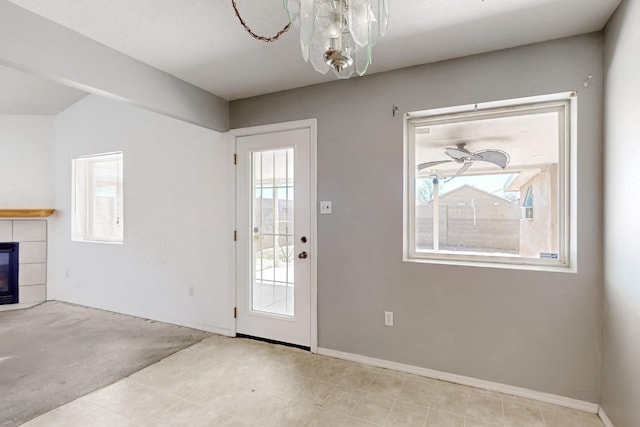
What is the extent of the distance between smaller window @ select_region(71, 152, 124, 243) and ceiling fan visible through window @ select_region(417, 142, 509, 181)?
3896 mm

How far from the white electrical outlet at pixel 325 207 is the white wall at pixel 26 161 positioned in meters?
4.24

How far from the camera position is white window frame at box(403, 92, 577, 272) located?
2.10m

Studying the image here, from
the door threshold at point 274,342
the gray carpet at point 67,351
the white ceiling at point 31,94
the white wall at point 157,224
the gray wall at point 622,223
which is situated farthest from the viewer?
the white ceiling at point 31,94

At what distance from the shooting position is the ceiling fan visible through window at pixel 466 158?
7.65 feet

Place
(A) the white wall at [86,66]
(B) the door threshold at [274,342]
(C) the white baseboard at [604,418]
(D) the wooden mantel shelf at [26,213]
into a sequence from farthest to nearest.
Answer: (D) the wooden mantel shelf at [26,213], (B) the door threshold at [274,342], (C) the white baseboard at [604,418], (A) the white wall at [86,66]

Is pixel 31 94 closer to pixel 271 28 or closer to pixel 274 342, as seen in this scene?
pixel 271 28

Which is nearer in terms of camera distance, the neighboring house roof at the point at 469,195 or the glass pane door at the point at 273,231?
the neighboring house roof at the point at 469,195

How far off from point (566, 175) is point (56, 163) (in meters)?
6.00

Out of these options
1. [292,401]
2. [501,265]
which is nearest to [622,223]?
[501,265]

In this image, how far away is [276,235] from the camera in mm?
3035

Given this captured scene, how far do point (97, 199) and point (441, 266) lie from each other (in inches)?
179

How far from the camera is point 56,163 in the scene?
179 inches

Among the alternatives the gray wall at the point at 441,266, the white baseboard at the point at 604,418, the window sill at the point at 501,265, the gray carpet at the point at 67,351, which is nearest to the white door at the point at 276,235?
the gray wall at the point at 441,266

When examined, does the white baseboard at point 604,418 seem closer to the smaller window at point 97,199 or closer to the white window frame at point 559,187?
the white window frame at point 559,187
